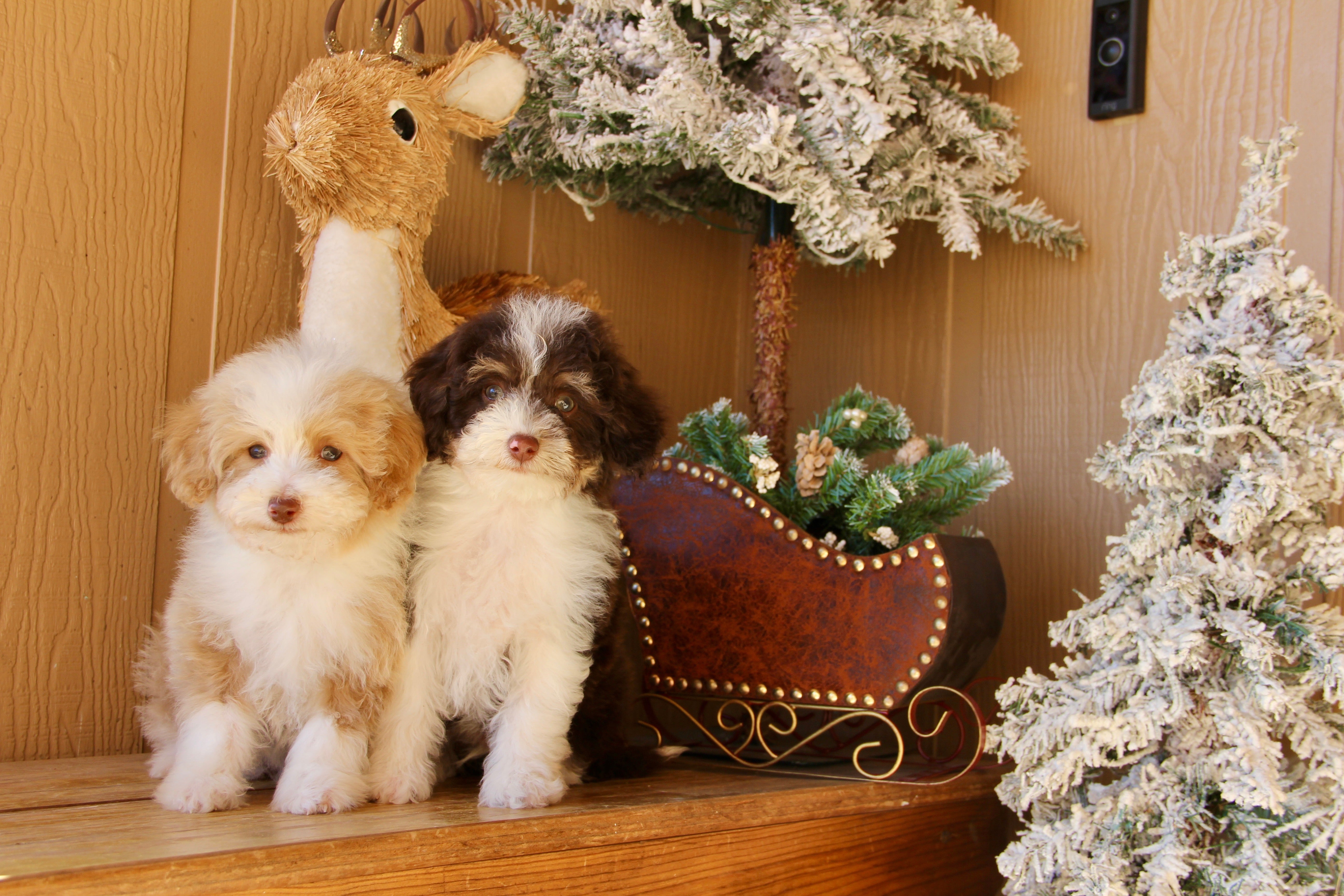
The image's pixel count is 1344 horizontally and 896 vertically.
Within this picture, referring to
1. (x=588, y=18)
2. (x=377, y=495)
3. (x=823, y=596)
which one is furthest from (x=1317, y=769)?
(x=588, y=18)

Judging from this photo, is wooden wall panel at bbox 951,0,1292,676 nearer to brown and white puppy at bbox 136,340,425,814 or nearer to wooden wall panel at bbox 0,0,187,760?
brown and white puppy at bbox 136,340,425,814

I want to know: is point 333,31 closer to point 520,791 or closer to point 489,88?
point 489,88

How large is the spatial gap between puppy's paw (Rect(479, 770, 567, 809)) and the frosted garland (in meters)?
1.19

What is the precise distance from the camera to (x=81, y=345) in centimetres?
177

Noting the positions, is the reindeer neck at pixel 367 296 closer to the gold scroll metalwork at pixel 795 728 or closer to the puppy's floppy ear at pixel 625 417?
the puppy's floppy ear at pixel 625 417

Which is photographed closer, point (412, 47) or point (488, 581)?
point (488, 581)

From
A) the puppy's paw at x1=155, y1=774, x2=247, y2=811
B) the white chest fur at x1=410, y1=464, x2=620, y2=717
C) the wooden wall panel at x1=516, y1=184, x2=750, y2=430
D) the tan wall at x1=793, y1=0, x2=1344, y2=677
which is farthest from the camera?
the wooden wall panel at x1=516, y1=184, x2=750, y2=430

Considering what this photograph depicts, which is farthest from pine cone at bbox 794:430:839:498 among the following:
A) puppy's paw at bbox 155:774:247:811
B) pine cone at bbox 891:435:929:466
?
puppy's paw at bbox 155:774:247:811

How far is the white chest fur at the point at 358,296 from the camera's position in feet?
5.91

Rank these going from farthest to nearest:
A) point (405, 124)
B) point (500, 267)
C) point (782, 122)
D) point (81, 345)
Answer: point (500, 267) → point (782, 122) → point (405, 124) → point (81, 345)

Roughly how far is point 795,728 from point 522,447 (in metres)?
0.98

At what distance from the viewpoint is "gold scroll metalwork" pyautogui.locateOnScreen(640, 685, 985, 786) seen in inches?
73.5

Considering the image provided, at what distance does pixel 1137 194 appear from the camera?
2357mm

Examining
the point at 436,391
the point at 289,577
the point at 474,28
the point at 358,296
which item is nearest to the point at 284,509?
the point at 289,577
